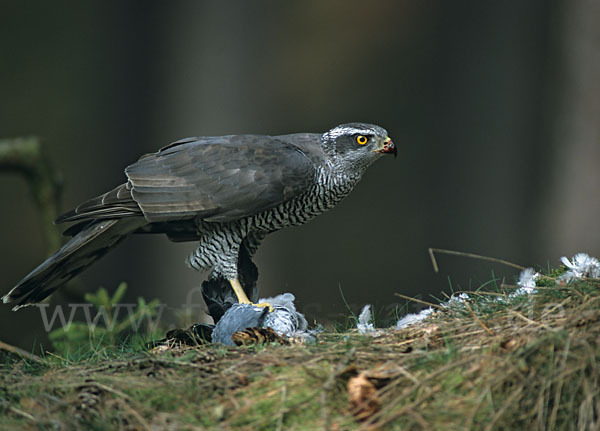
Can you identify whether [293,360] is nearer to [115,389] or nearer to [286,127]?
[115,389]

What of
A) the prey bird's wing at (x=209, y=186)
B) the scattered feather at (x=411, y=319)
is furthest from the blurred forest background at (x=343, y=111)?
the scattered feather at (x=411, y=319)

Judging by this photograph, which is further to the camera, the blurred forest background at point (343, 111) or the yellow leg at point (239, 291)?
the blurred forest background at point (343, 111)

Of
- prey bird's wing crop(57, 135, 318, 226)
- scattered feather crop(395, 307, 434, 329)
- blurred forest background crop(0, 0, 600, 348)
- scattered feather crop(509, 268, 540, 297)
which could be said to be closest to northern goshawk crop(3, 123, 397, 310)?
prey bird's wing crop(57, 135, 318, 226)

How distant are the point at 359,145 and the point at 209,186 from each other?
1.01 metres

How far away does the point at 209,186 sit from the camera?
3936 mm

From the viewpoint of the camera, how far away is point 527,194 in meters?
7.23

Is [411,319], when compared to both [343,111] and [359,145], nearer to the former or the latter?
[359,145]

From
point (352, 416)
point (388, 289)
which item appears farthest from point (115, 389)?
point (388, 289)

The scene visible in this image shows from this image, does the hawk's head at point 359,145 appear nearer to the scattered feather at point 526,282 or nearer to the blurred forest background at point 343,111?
the scattered feather at point 526,282

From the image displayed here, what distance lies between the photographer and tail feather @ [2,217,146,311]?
386 centimetres

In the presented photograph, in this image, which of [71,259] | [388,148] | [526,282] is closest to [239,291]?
[71,259]

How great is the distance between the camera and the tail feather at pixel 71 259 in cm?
386

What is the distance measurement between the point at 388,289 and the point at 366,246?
1.80 feet

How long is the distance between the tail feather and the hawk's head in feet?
4.40
